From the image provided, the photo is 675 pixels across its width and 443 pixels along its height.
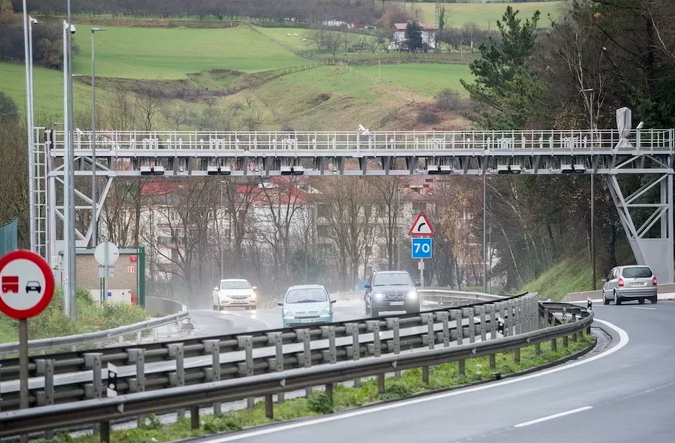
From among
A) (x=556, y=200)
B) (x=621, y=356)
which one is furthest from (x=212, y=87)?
(x=621, y=356)

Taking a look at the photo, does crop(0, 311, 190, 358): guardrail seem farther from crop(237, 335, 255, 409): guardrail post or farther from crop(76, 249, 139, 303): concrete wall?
crop(76, 249, 139, 303): concrete wall

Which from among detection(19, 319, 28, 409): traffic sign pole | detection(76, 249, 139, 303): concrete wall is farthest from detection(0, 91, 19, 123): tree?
detection(19, 319, 28, 409): traffic sign pole

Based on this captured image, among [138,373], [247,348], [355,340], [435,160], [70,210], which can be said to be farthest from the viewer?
[435,160]

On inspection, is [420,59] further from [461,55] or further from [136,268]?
[136,268]

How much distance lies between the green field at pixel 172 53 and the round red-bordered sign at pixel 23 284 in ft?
505

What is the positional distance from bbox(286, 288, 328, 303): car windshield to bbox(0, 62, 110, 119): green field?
96.8m

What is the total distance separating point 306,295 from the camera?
42.6 metres

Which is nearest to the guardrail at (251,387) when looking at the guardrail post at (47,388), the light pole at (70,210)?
the guardrail post at (47,388)

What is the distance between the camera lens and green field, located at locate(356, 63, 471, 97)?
17675 cm

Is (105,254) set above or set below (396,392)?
above

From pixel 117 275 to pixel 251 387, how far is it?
1508 inches

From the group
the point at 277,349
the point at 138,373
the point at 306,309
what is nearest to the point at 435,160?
the point at 306,309

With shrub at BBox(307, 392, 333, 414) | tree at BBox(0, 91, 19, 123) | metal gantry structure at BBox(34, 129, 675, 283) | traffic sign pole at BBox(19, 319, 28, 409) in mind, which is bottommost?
shrub at BBox(307, 392, 333, 414)

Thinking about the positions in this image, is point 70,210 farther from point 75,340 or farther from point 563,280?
point 563,280
